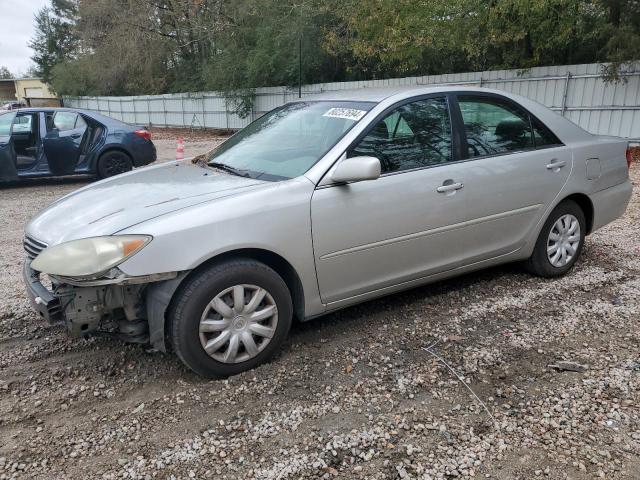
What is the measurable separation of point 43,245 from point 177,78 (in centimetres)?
3318

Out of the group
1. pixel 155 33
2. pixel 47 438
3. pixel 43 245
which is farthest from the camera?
pixel 155 33

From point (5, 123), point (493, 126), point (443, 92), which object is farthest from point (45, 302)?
point (5, 123)

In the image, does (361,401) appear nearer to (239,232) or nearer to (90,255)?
(239,232)

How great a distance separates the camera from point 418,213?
351cm

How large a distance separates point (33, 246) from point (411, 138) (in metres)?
2.52

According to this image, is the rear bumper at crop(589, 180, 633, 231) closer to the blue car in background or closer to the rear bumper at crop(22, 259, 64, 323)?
the rear bumper at crop(22, 259, 64, 323)

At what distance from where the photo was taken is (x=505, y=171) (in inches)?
154

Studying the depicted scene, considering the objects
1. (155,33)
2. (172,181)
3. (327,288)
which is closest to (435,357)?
(327,288)

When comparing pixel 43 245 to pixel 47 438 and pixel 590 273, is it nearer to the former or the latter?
pixel 47 438

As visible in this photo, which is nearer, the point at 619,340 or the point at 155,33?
the point at 619,340

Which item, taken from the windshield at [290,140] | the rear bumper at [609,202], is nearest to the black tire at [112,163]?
the windshield at [290,140]

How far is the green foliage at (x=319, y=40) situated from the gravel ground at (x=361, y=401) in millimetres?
11633

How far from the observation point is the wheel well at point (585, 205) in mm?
4473

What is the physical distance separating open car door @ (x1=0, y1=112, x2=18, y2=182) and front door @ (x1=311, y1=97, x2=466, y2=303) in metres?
7.90
